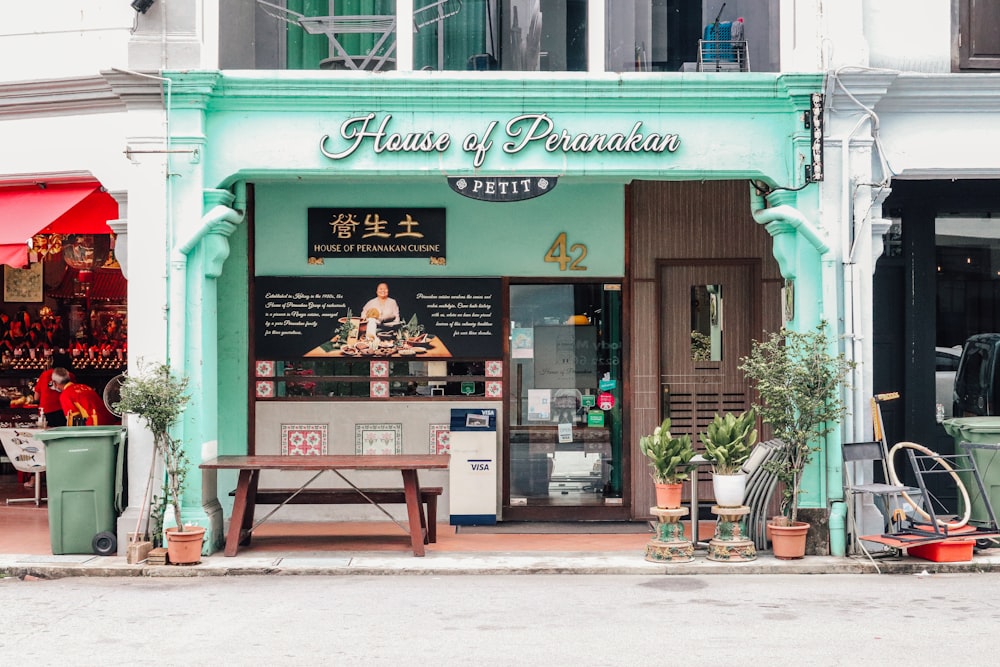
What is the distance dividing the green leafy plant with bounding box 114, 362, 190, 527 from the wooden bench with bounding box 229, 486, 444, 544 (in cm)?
97

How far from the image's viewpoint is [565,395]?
12250mm

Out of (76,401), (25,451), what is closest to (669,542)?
(76,401)

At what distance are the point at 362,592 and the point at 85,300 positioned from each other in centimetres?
895

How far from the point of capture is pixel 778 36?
10.7 m

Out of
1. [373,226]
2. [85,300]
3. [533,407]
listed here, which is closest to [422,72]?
[373,226]

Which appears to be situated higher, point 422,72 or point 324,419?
point 422,72

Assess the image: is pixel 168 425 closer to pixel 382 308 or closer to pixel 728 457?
pixel 382 308

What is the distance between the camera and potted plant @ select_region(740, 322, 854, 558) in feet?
31.8

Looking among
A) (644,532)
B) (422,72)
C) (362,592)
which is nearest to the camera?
(362,592)

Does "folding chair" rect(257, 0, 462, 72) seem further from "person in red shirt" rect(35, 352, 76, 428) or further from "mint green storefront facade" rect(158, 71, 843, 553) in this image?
"person in red shirt" rect(35, 352, 76, 428)

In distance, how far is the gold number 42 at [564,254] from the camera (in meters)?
12.1

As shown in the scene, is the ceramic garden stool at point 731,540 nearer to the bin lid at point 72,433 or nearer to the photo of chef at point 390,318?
the photo of chef at point 390,318

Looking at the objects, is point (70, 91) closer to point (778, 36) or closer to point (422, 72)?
point (422, 72)

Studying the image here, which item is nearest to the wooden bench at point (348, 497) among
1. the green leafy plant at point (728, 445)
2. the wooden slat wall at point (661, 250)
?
the wooden slat wall at point (661, 250)
